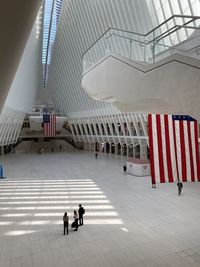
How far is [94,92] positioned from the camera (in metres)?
9.21

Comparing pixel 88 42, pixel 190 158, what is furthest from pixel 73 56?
pixel 190 158

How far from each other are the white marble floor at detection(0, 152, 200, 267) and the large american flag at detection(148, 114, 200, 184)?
7.59ft

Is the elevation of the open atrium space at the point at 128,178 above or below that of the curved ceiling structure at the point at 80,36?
below

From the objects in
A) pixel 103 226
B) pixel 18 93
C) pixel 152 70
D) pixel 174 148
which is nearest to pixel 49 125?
pixel 18 93

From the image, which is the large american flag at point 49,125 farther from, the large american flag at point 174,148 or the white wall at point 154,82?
the large american flag at point 174,148

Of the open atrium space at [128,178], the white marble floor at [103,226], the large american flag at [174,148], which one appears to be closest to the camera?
the open atrium space at [128,178]

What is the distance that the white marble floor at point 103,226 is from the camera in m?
7.55

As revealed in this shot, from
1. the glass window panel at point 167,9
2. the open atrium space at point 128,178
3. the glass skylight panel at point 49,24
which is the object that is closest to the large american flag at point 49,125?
the glass skylight panel at point 49,24

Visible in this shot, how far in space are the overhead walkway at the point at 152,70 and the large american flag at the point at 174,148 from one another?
90 centimetres

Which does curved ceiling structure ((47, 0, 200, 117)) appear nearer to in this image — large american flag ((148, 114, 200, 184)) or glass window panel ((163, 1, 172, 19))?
glass window panel ((163, 1, 172, 19))

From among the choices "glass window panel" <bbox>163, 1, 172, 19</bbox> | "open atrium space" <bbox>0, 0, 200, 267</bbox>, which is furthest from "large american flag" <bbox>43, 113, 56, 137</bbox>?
"glass window panel" <bbox>163, 1, 172, 19</bbox>

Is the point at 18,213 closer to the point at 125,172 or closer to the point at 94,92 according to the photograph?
the point at 94,92

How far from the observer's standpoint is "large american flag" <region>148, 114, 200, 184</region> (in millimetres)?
8023

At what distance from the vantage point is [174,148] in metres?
8.14
